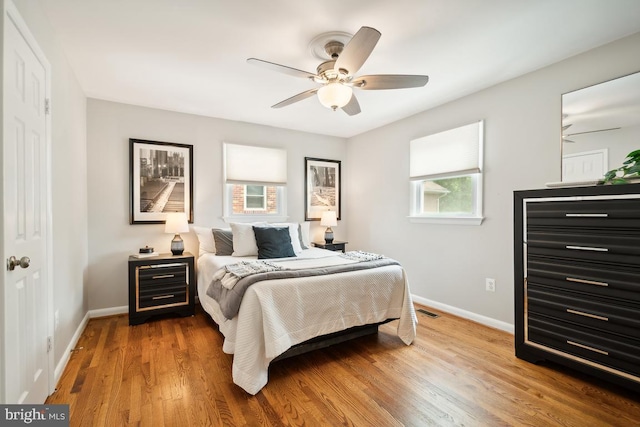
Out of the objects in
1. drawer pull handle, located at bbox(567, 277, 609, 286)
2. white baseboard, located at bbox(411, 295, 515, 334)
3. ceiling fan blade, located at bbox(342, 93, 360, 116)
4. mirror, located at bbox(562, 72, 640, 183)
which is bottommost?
white baseboard, located at bbox(411, 295, 515, 334)

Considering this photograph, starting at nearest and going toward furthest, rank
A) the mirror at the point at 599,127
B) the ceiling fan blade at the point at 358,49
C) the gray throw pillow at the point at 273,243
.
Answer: the ceiling fan blade at the point at 358,49, the mirror at the point at 599,127, the gray throw pillow at the point at 273,243

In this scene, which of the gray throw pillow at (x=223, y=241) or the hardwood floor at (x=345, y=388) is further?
the gray throw pillow at (x=223, y=241)

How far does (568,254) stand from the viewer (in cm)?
211

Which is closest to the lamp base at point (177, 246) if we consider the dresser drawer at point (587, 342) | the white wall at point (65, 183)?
the white wall at point (65, 183)

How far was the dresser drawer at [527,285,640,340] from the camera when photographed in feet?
6.06

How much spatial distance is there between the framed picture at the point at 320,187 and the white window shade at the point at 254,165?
0.45 m

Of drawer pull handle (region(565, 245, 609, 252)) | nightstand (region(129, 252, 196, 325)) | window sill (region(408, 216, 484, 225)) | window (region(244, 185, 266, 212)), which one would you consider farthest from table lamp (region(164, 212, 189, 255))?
drawer pull handle (region(565, 245, 609, 252))

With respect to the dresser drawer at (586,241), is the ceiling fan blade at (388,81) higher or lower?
higher

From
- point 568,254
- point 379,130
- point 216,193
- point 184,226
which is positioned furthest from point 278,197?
point 568,254

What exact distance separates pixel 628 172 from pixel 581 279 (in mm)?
793

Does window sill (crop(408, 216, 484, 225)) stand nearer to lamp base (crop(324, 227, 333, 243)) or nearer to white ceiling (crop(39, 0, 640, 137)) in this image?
lamp base (crop(324, 227, 333, 243))

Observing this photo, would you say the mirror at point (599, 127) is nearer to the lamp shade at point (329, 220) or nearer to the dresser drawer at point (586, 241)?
the dresser drawer at point (586, 241)

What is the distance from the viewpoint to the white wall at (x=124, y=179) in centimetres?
332

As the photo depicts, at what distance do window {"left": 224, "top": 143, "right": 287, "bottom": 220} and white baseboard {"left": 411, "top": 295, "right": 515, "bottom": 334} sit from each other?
7.64 ft
